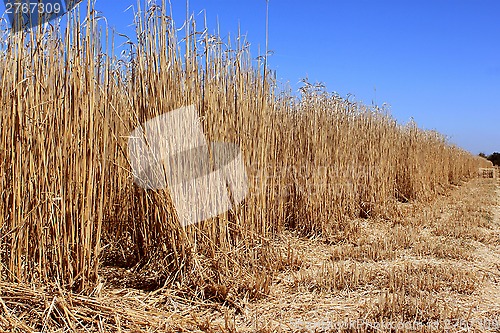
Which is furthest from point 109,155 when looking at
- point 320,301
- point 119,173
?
point 320,301

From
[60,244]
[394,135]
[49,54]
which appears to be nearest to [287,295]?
[60,244]

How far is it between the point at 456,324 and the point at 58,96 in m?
1.90

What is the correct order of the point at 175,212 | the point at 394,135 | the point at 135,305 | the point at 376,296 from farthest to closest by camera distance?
the point at 394,135
the point at 376,296
the point at 175,212
the point at 135,305

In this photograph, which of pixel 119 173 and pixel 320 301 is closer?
pixel 320 301

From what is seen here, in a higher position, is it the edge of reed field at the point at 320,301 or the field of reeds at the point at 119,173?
the field of reeds at the point at 119,173

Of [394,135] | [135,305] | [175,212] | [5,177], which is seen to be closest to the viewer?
[5,177]

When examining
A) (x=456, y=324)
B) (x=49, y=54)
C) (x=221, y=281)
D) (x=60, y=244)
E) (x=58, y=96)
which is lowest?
(x=456, y=324)

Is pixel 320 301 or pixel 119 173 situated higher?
pixel 119 173

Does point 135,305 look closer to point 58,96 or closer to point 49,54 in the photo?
point 58,96

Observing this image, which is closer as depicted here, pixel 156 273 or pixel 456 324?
pixel 456 324

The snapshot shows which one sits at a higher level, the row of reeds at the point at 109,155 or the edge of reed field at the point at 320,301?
the row of reeds at the point at 109,155

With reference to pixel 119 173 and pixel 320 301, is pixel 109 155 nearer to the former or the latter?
pixel 119 173

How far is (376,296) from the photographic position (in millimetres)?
2328

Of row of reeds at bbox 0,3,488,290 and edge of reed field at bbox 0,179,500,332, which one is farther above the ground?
row of reeds at bbox 0,3,488,290
